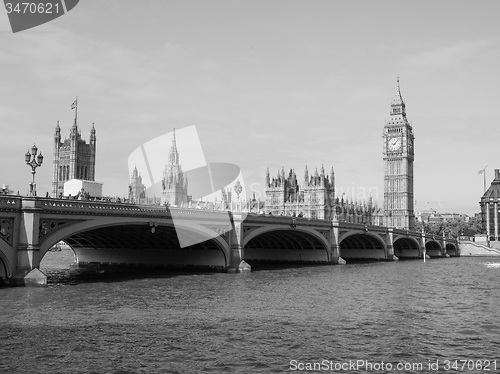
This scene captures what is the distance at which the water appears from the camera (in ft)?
74.6

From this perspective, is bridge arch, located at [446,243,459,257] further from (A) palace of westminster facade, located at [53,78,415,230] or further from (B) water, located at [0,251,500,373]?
(B) water, located at [0,251,500,373]

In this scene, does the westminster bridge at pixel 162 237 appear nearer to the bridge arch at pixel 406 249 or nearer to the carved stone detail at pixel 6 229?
the carved stone detail at pixel 6 229

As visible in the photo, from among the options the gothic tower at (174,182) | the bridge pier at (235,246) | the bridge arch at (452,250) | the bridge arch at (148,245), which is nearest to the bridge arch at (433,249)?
the bridge arch at (452,250)

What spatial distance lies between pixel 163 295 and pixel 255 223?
25073 mm

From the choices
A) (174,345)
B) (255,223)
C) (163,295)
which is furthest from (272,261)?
(174,345)

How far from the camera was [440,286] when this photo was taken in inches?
2136

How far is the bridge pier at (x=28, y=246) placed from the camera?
3962cm

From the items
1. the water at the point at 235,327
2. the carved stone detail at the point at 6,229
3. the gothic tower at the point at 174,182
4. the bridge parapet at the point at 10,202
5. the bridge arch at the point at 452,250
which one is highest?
the gothic tower at the point at 174,182

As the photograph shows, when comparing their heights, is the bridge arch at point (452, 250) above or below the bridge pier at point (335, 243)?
below

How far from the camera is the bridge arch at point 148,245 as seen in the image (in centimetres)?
5556

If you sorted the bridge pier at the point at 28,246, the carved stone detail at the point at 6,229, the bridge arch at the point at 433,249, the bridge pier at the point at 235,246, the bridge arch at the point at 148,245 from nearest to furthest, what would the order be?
the carved stone detail at the point at 6,229, the bridge pier at the point at 28,246, the bridge arch at the point at 148,245, the bridge pier at the point at 235,246, the bridge arch at the point at 433,249

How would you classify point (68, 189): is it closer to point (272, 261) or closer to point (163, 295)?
point (272, 261)

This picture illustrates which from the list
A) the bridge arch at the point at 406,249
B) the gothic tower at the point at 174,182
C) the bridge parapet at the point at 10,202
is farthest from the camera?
the gothic tower at the point at 174,182

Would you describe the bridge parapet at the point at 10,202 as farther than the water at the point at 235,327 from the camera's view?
Yes
